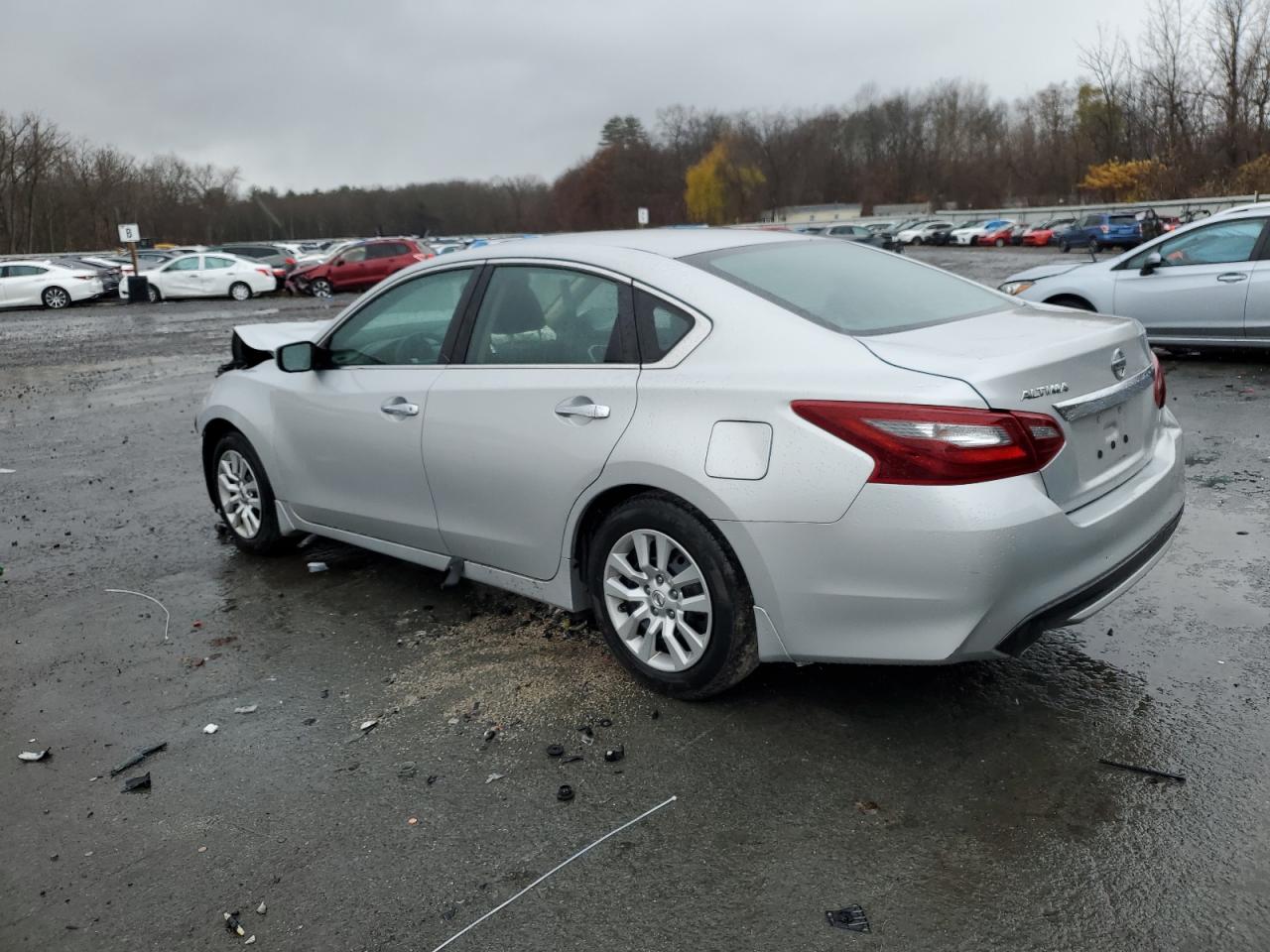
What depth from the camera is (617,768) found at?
355 centimetres

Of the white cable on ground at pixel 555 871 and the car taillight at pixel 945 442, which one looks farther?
the car taillight at pixel 945 442

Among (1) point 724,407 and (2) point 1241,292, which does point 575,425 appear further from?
(2) point 1241,292

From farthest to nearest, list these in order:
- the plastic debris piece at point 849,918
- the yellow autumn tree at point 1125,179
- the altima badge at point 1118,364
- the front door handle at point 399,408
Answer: the yellow autumn tree at point 1125,179 → the front door handle at point 399,408 → the altima badge at point 1118,364 → the plastic debris piece at point 849,918

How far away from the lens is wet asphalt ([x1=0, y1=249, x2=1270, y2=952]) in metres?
2.81

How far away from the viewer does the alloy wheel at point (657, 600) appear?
12.4ft

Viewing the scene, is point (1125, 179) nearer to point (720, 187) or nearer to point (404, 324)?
point (720, 187)

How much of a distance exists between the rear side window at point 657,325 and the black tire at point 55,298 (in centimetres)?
3599

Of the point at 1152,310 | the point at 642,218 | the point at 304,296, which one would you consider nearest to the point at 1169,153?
the point at 642,218

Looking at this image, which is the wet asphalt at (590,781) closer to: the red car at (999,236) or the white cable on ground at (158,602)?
the white cable on ground at (158,602)

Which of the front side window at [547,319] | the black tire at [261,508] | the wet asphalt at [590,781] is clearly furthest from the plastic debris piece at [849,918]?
the black tire at [261,508]

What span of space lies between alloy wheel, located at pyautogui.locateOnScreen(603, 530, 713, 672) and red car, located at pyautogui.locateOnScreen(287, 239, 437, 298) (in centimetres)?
3138

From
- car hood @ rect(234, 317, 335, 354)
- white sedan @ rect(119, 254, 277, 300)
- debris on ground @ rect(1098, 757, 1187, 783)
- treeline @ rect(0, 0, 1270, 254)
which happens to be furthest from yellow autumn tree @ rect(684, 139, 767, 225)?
debris on ground @ rect(1098, 757, 1187, 783)

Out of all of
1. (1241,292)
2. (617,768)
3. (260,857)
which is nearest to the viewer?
(260,857)

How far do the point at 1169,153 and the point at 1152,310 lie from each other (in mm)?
52421
